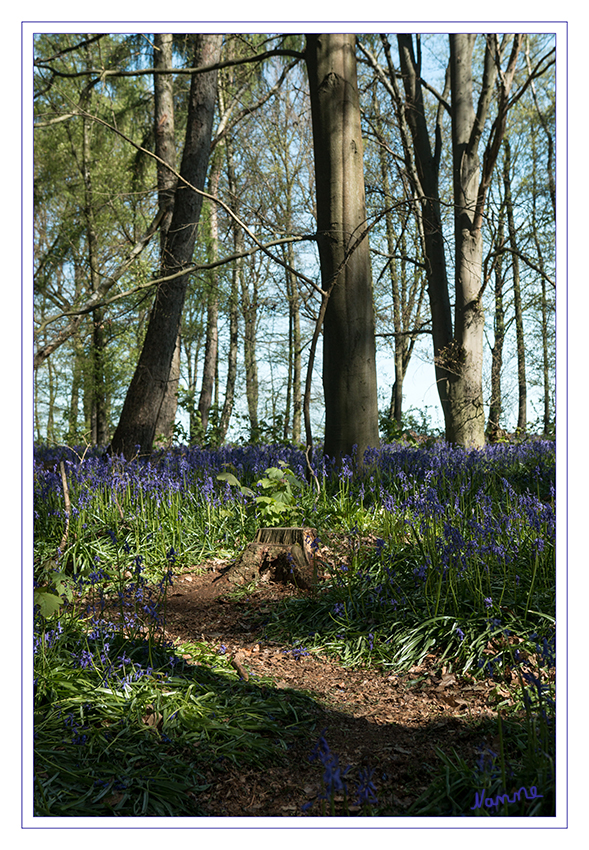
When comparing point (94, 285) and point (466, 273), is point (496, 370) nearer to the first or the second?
point (466, 273)

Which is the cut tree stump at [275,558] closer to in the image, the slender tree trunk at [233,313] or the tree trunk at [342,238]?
the tree trunk at [342,238]

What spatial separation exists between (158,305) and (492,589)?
5527mm

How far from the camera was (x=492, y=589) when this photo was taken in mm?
3369

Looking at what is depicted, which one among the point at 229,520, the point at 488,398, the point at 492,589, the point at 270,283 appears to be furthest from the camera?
the point at 270,283

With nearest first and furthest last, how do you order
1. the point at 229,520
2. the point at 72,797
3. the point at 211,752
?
the point at 72,797 < the point at 211,752 < the point at 229,520

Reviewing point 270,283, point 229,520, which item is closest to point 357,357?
point 229,520

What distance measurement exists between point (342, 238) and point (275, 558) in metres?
3.00

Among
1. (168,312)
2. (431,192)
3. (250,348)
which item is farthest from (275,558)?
(250,348)

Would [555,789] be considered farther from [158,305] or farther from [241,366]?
[241,366]

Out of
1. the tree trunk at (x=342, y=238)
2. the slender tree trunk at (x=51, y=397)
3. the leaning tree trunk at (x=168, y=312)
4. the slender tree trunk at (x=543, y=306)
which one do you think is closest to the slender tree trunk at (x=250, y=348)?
the slender tree trunk at (x=51, y=397)

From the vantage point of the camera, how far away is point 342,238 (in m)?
5.52

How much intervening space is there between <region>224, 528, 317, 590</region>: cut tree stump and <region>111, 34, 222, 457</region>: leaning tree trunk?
133 inches
